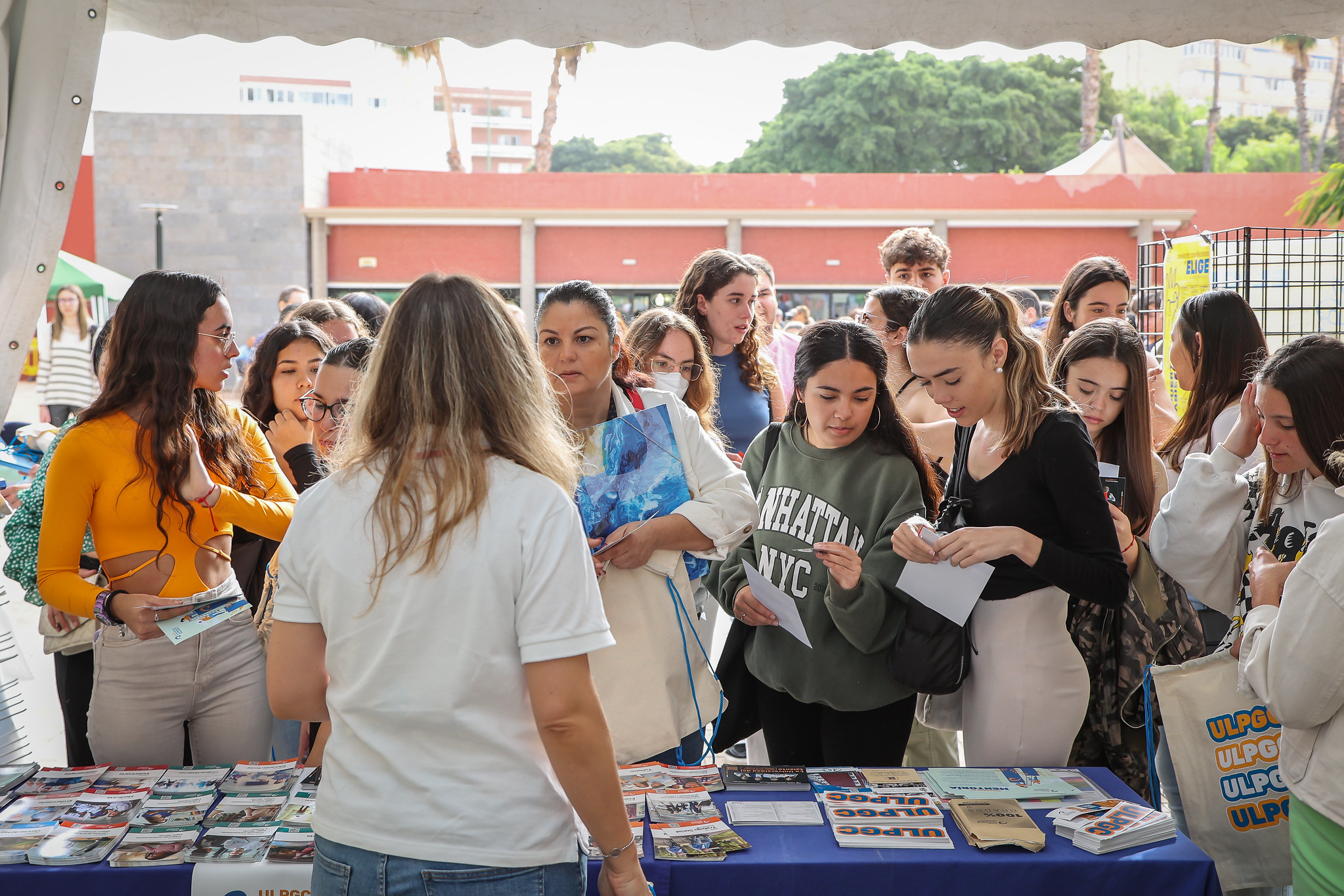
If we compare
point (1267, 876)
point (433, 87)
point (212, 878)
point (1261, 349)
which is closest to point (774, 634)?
point (1267, 876)

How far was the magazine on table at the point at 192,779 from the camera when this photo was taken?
6.59 ft

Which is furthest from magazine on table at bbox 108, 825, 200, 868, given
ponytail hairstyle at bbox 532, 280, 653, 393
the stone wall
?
the stone wall

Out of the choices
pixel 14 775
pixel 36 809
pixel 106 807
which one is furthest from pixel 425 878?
pixel 14 775

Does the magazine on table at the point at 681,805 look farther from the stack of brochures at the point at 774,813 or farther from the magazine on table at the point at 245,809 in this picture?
the magazine on table at the point at 245,809

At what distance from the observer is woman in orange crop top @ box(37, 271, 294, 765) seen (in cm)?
213

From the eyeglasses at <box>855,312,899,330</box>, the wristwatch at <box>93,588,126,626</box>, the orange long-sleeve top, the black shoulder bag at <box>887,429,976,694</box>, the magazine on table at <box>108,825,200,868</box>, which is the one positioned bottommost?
the magazine on table at <box>108,825,200,868</box>

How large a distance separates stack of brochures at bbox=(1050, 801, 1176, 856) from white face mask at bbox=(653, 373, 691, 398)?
6.14 ft

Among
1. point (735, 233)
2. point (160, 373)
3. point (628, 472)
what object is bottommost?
point (628, 472)

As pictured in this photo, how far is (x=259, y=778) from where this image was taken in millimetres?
2082

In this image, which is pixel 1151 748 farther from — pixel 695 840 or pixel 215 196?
pixel 215 196

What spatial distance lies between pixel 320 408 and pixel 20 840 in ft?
3.71

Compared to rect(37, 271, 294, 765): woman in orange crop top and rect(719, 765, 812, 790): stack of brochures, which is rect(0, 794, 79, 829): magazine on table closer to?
rect(37, 271, 294, 765): woman in orange crop top

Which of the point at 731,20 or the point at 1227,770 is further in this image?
the point at 731,20

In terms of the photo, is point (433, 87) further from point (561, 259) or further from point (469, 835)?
point (469, 835)
